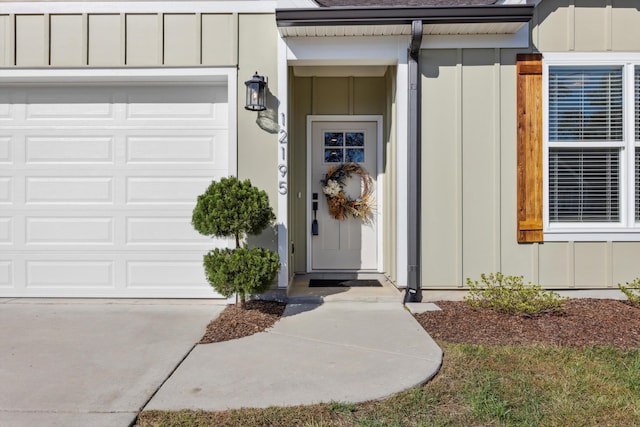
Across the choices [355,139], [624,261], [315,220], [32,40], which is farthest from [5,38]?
[624,261]

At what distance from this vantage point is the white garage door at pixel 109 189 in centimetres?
483

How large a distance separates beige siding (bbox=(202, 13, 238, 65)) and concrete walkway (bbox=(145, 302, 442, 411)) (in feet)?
9.20

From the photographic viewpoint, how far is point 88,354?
3.22 metres

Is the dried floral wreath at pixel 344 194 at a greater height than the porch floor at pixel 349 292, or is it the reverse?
the dried floral wreath at pixel 344 194

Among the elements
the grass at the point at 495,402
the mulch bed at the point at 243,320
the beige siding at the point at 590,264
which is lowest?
the grass at the point at 495,402

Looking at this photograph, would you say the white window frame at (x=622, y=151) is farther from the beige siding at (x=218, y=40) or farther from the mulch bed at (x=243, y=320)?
the beige siding at (x=218, y=40)

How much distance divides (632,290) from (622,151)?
148cm

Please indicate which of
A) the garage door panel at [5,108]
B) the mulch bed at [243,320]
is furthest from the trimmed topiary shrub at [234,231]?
the garage door panel at [5,108]

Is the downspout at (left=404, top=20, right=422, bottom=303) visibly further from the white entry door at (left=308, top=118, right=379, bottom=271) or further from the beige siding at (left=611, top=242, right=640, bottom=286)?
the beige siding at (left=611, top=242, right=640, bottom=286)

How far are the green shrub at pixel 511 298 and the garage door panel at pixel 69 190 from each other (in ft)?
13.2

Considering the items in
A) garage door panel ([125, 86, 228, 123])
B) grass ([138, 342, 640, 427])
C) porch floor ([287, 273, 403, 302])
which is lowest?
grass ([138, 342, 640, 427])

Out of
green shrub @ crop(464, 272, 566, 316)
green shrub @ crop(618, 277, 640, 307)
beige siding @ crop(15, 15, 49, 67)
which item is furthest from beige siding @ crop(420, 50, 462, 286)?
beige siding @ crop(15, 15, 49, 67)

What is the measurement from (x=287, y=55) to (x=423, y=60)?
1.46m

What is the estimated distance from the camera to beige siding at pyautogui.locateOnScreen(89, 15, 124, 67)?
464cm
